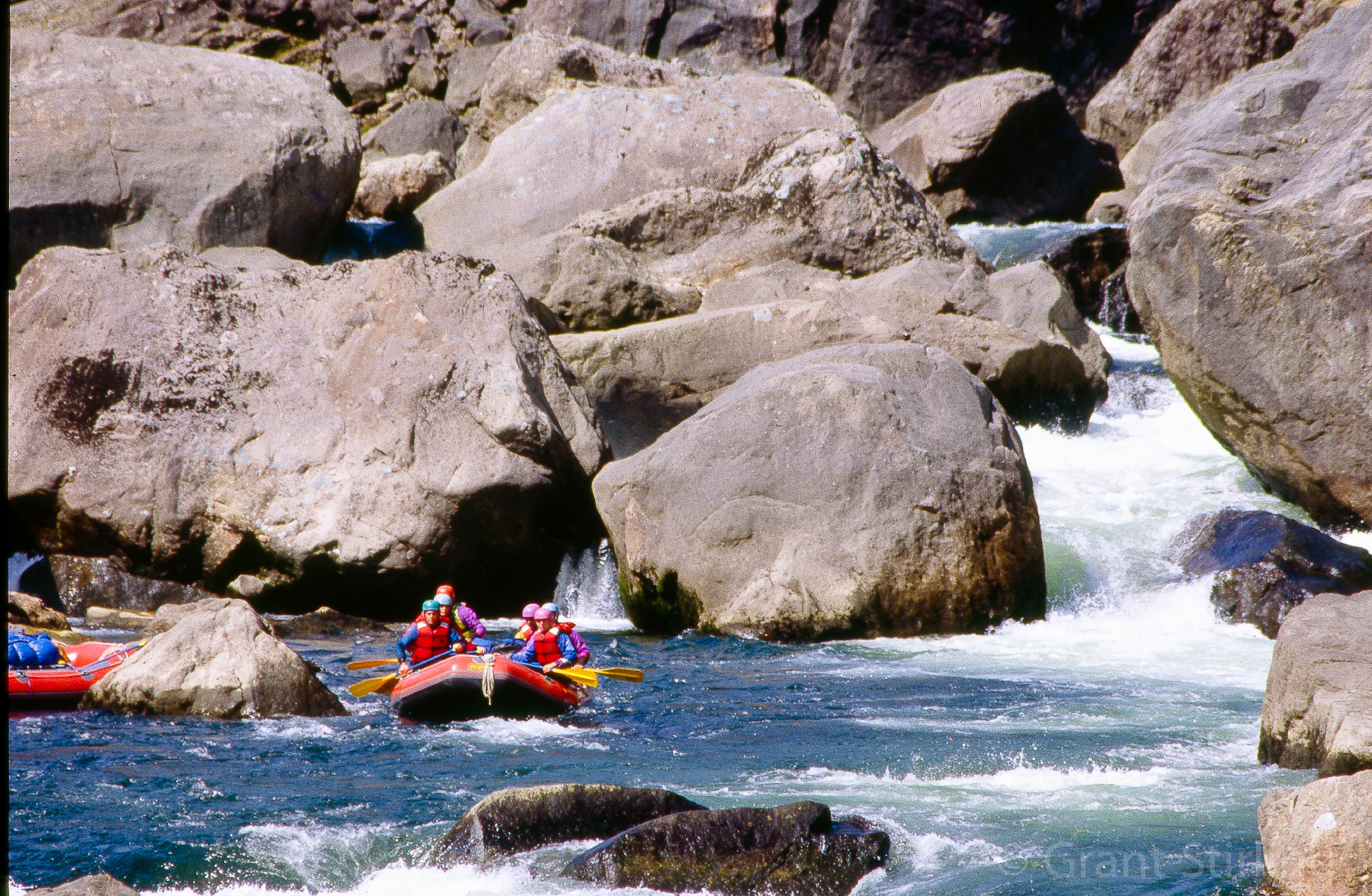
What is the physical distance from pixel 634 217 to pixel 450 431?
229 inches

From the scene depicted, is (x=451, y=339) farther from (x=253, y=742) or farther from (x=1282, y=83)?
(x=1282, y=83)

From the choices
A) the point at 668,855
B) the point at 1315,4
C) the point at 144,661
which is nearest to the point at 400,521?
the point at 144,661

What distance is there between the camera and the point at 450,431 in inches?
430

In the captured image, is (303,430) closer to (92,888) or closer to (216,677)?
(216,677)

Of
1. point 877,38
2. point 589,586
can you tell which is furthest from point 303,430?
point 877,38

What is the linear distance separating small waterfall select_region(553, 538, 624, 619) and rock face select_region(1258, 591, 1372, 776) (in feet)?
20.7

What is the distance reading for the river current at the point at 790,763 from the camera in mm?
4879

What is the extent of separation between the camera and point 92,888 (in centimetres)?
395

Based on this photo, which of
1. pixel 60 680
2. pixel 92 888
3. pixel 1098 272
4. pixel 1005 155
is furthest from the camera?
pixel 1005 155

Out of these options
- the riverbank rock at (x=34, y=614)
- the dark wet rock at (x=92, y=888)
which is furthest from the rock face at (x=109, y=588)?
the dark wet rock at (x=92, y=888)

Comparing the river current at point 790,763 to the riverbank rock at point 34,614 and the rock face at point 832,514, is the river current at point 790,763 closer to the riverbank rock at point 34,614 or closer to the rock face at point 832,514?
the rock face at point 832,514

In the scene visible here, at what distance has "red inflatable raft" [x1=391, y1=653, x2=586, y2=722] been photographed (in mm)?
7426

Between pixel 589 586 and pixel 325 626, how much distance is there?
A: 2.38 m

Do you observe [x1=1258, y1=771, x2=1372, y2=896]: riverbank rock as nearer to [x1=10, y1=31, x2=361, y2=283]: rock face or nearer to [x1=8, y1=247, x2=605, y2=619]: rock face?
[x1=8, y1=247, x2=605, y2=619]: rock face
